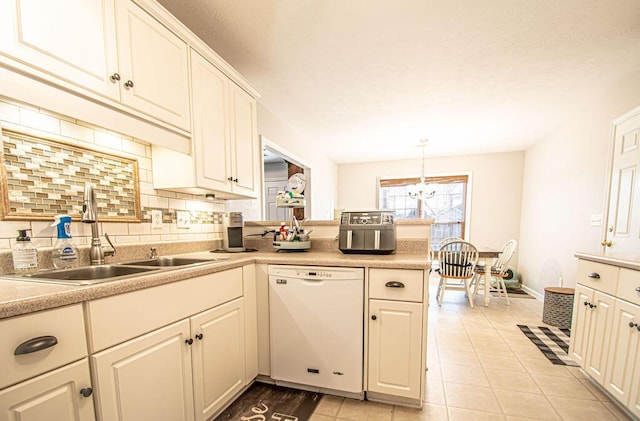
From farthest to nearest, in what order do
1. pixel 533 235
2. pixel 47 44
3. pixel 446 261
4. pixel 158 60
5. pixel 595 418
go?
pixel 533 235 → pixel 446 261 → pixel 595 418 → pixel 158 60 → pixel 47 44

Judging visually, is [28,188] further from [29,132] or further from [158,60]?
[158,60]

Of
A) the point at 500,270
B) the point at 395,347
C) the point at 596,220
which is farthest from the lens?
the point at 500,270

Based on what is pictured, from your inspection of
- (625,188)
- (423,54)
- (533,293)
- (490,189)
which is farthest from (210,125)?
(490,189)

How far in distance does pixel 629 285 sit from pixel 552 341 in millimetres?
1363

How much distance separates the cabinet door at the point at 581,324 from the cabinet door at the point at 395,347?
120 centimetres

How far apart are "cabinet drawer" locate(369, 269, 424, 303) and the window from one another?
12.8ft

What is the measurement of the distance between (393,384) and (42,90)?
2065 mm

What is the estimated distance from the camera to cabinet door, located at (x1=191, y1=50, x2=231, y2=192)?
1449 millimetres

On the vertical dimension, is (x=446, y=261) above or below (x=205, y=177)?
below

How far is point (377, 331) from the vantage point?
1.39m

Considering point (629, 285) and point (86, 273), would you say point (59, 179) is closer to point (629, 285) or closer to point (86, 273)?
point (86, 273)

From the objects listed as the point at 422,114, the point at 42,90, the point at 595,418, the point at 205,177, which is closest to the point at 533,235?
the point at 422,114

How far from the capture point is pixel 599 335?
4.82 ft

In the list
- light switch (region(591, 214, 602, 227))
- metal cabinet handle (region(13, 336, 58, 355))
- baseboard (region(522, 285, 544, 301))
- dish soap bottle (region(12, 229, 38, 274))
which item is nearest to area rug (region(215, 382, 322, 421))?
metal cabinet handle (region(13, 336, 58, 355))
